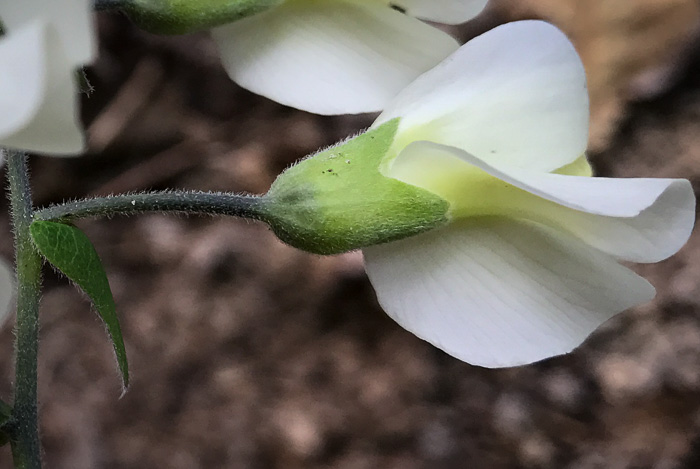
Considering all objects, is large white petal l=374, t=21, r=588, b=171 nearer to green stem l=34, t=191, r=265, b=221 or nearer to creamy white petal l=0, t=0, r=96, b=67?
green stem l=34, t=191, r=265, b=221

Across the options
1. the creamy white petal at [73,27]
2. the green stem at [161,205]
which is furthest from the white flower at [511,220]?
the creamy white petal at [73,27]

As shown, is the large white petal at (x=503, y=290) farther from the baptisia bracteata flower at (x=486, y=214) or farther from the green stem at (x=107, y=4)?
the green stem at (x=107, y=4)

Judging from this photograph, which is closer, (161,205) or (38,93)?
(38,93)

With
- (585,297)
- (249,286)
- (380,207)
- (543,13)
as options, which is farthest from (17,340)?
(543,13)

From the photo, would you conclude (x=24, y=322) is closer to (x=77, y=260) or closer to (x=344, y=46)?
(x=77, y=260)

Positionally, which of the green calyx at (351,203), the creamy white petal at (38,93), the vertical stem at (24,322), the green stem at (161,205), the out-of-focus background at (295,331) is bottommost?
the out-of-focus background at (295,331)

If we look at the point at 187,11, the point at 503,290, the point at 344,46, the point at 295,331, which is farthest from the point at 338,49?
the point at 295,331
